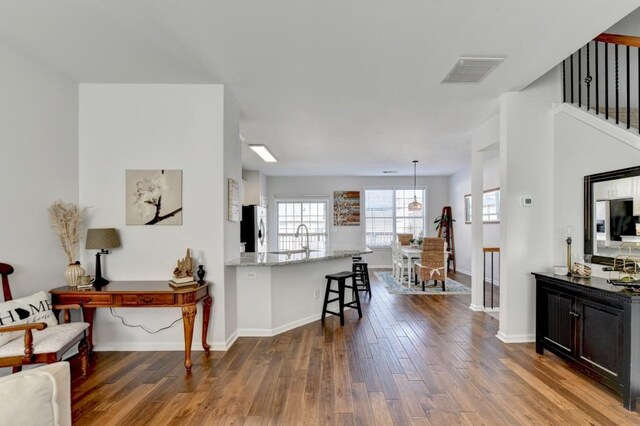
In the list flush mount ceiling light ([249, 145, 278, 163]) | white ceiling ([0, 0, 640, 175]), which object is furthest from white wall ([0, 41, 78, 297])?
flush mount ceiling light ([249, 145, 278, 163])

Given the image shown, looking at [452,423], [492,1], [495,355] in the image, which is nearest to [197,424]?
[452,423]

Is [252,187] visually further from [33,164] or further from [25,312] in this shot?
[25,312]

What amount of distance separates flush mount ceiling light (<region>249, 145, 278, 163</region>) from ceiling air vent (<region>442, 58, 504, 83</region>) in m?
3.44

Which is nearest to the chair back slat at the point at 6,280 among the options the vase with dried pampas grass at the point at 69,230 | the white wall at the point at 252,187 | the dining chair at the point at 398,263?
the vase with dried pampas grass at the point at 69,230

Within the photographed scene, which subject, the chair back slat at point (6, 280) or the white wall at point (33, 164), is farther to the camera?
the white wall at point (33, 164)

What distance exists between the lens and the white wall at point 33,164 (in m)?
2.62

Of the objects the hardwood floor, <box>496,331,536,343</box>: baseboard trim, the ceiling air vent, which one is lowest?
the hardwood floor

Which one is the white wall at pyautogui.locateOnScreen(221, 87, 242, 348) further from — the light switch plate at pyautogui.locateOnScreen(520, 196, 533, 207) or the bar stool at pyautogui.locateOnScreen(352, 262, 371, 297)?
the light switch plate at pyautogui.locateOnScreen(520, 196, 533, 207)

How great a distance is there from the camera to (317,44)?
8.48 feet

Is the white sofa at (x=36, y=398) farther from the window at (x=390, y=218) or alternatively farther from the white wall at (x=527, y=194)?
Result: the window at (x=390, y=218)

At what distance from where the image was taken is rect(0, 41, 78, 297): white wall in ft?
8.61

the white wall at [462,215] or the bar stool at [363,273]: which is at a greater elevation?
the white wall at [462,215]

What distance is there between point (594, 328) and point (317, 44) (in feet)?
10.6

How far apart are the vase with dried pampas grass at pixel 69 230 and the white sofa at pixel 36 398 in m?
2.10
